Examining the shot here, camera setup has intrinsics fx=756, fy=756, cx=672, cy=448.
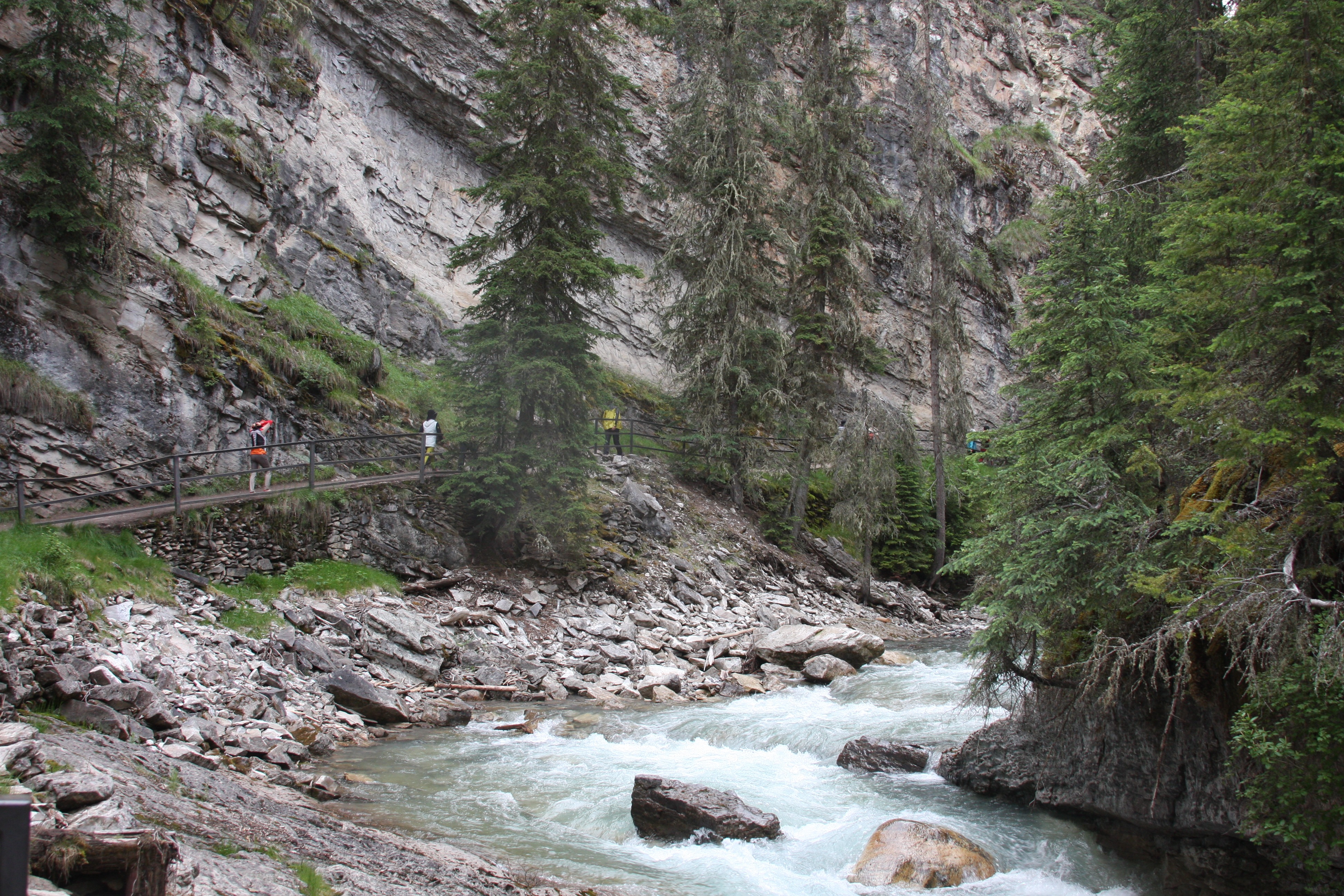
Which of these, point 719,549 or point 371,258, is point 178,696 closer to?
point 719,549

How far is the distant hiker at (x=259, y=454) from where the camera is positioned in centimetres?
1298

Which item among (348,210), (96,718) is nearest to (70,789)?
(96,718)

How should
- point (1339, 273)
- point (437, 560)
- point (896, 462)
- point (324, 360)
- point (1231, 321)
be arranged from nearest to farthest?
1. point (1339, 273)
2. point (1231, 321)
3. point (437, 560)
4. point (324, 360)
5. point (896, 462)

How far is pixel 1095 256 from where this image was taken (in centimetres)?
701

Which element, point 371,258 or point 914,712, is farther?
point 371,258

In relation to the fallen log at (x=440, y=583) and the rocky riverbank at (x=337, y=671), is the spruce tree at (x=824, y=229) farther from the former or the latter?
the fallen log at (x=440, y=583)

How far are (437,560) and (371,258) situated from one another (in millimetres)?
9893

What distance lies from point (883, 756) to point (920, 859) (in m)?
2.67

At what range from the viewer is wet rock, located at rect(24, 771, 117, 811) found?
3.95 meters

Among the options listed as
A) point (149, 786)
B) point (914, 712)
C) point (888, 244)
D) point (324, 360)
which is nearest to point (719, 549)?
point (914, 712)

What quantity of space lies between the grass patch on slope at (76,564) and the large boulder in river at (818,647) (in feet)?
31.1

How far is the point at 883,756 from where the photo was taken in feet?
28.8

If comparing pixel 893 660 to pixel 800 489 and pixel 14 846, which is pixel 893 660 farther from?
pixel 14 846

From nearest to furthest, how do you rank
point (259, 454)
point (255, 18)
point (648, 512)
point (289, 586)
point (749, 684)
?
point (289, 586) → point (749, 684) → point (259, 454) → point (255, 18) → point (648, 512)
